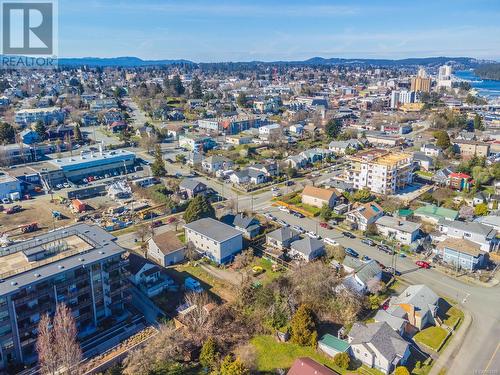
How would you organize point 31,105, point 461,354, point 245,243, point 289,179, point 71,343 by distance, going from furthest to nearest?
1. point 31,105
2. point 289,179
3. point 245,243
4. point 461,354
5. point 71,343

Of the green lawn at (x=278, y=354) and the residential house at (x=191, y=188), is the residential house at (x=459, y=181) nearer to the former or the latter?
the residential house at (x=191, y=188)

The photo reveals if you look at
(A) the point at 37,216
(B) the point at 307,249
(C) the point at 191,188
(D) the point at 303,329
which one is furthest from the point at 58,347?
(C) the point at 191,188

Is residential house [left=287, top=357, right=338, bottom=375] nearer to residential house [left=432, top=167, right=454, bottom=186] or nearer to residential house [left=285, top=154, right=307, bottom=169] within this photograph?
residential house [left=432, top=167, right=454, bottom=186]

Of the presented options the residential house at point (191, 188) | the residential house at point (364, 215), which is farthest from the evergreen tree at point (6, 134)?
the residential house at point (364, 215)

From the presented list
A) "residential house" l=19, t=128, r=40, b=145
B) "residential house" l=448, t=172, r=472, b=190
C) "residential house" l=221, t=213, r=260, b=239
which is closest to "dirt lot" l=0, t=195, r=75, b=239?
"residential house" l=221, t=213, r=260, b=239

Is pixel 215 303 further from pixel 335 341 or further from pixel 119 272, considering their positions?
pixel 335 341

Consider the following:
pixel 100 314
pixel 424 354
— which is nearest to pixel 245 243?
pixel 100 314

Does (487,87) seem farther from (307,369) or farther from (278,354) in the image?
(307,369)
